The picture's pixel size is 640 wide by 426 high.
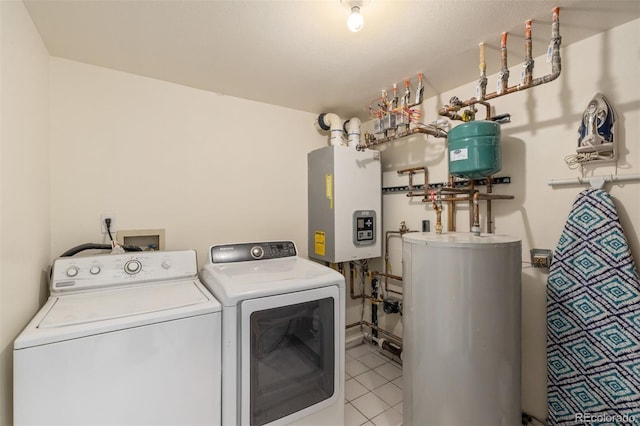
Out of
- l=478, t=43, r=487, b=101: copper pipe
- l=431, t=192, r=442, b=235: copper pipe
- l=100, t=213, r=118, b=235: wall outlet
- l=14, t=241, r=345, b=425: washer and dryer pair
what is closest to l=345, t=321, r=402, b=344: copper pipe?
l=14, t=241, r=345, b=425: washer and dryer pair

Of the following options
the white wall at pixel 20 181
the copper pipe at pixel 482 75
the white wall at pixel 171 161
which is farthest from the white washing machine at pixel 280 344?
the copper pipe at pixel 482 75

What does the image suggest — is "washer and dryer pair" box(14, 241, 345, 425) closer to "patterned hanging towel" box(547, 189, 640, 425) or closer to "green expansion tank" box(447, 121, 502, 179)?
"green expansion tank" box(447, 121, 502, 179)

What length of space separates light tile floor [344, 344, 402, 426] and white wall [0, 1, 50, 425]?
1.76m

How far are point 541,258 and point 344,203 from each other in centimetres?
138

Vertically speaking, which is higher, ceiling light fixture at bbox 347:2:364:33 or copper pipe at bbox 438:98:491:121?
ceiling light fixture at bbox 347:2:364:33

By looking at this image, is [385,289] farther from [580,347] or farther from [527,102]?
[527,102]

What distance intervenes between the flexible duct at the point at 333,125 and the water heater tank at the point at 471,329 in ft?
4.29

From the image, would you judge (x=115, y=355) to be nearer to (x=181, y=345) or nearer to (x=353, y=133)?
(x=181, y=345)

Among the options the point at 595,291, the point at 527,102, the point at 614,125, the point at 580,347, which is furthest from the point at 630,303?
the point at 527,102

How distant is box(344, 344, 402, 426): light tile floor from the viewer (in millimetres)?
1802

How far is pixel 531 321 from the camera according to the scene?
1716 millimetres

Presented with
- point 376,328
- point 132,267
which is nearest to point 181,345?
point 132,267

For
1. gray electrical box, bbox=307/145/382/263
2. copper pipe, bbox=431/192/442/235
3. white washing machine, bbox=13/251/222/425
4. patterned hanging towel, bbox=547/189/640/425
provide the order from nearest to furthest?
white washing machine, bbox=13/251/222/425
patterned hanging towel, bbox=547/189/640/425
copper pipe, bbox=431/192/442/235
gray electrical box, bbox=307/145/382/263

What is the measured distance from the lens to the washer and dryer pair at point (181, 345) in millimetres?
988
